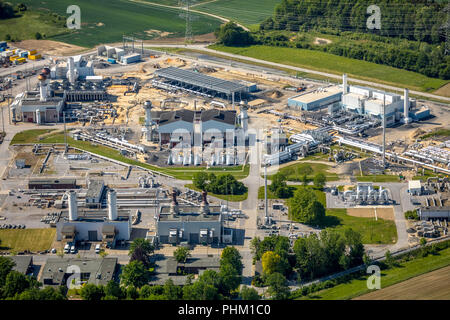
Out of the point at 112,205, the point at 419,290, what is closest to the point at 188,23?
the point at 112,205

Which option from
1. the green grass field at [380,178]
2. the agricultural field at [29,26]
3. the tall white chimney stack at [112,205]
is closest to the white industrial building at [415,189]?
the green grass field at [380,178]

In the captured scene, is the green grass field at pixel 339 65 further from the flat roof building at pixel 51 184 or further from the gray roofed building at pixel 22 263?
the gray roofed building at pixel 22 263

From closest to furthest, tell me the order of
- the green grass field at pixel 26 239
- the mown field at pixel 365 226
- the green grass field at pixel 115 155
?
the green grass field at pixel 26 239 → the mown field at pixel 365 226 → the green grass field at pixel 115 155

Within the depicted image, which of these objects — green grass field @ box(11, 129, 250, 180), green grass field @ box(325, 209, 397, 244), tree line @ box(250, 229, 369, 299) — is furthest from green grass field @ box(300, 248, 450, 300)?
green grass field @ box(11, 129, 250, 180)

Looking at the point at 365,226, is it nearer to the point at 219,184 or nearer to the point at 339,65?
the point at 219,184

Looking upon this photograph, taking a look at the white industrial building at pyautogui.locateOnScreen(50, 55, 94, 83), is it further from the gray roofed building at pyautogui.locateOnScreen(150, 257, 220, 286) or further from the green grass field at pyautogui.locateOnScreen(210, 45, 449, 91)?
the gray roofed building at pyautogui.locateOnScreen(150, 257, 220, 286)
